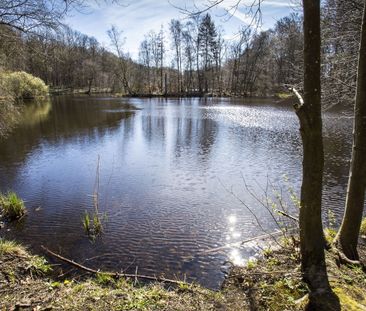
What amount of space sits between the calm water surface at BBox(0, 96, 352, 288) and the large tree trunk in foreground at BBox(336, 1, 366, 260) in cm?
112

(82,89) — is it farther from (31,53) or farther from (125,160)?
(31,53)

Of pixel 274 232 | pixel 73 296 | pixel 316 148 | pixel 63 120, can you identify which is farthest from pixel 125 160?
pixel 63 120

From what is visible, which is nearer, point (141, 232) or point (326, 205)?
point (141, 232)

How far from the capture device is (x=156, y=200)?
344 inches

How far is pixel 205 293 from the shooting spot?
3.89 m

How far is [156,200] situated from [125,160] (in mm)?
4838

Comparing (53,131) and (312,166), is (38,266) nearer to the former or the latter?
(312,166)

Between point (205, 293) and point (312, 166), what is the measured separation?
2127 mm

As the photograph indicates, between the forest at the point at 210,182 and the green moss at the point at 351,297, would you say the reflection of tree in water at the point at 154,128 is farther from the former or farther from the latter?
the green moss at the point at 351,297

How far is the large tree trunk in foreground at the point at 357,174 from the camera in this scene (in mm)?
3646

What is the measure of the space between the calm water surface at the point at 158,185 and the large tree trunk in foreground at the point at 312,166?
1.58 m

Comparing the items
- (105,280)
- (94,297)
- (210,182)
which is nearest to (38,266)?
(105,280)

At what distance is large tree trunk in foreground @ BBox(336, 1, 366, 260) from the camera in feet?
12.0

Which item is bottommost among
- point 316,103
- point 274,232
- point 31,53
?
point 274,232
